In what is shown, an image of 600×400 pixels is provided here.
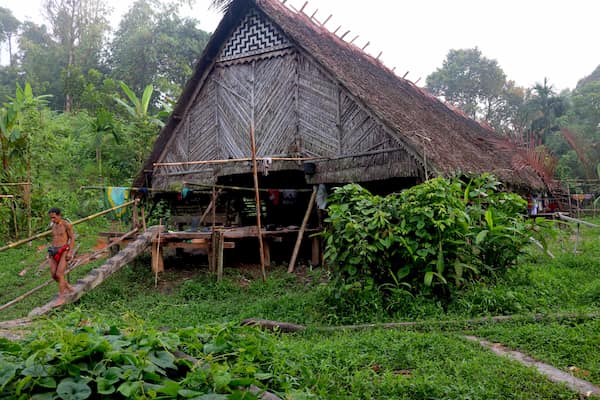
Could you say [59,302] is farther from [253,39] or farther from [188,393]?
[253,39]

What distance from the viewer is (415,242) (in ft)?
17.7

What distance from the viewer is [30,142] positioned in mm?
11656

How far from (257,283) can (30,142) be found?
7.58 metres

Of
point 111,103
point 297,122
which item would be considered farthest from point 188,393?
point 111,103

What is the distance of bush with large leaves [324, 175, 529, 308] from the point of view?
17.7 ft

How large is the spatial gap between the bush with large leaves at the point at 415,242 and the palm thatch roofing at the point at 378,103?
57.0 inches

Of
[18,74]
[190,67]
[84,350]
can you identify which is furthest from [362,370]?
[18,74]

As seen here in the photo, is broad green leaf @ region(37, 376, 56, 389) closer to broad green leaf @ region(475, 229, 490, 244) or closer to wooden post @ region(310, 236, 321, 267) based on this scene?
broad green leaf @ region(475, 229, 490, 244)

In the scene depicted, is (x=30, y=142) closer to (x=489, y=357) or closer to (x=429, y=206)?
(x=429, y=206)

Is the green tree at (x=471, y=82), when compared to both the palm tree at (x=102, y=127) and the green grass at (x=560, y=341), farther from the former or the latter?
the green grass at (x=560, y=341)

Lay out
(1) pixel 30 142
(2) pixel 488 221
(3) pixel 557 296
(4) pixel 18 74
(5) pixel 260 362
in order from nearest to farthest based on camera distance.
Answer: (5) pixel 260 362, (3) pixel 557 296, (2) pixel 488 221, (1) pixel 30 142, (4) pixel 18 74

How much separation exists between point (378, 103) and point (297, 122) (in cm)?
174

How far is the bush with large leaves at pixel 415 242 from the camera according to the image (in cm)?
538

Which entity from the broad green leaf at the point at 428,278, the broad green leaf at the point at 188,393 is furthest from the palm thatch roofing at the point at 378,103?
the broad green leaf at the point at 188,393
